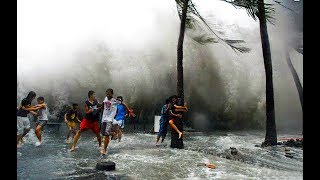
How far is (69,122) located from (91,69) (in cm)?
499

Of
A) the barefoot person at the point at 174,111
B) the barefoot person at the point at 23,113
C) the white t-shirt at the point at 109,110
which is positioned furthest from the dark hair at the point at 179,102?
the barefoot person at the point at 23,113

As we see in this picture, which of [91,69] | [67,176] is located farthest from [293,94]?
[67,176]

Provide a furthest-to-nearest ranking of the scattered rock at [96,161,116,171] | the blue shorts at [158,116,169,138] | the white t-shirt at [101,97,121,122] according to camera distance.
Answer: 1. the blue shorts at [158,116,169,138]
2. the white t-shirt at [101,97,121,122]
3. the scattered rock at [96,161,116,171]

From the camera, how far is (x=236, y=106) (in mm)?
17125

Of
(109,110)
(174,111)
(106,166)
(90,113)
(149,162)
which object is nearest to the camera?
(106,166)

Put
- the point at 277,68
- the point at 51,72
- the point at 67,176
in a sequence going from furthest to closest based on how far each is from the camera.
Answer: the point at 277,68 < the point at 51,72 < the point at 67,176

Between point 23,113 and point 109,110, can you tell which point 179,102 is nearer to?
point 109,110

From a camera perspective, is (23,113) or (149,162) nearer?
(149,162)

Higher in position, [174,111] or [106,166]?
[174,111]

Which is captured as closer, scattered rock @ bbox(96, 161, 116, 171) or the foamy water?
the foamy water

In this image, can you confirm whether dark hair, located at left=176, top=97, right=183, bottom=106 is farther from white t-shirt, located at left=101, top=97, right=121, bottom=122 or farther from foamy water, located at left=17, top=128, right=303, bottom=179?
white t-shirt, located at left=101, top=97, right=121, bottom=122

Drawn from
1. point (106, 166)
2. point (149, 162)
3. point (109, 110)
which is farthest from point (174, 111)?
point (106, 166)

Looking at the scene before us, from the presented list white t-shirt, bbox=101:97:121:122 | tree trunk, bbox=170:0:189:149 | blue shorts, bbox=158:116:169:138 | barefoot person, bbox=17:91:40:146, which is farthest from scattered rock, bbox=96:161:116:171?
blue shorts, bbox=158:116:169:138
